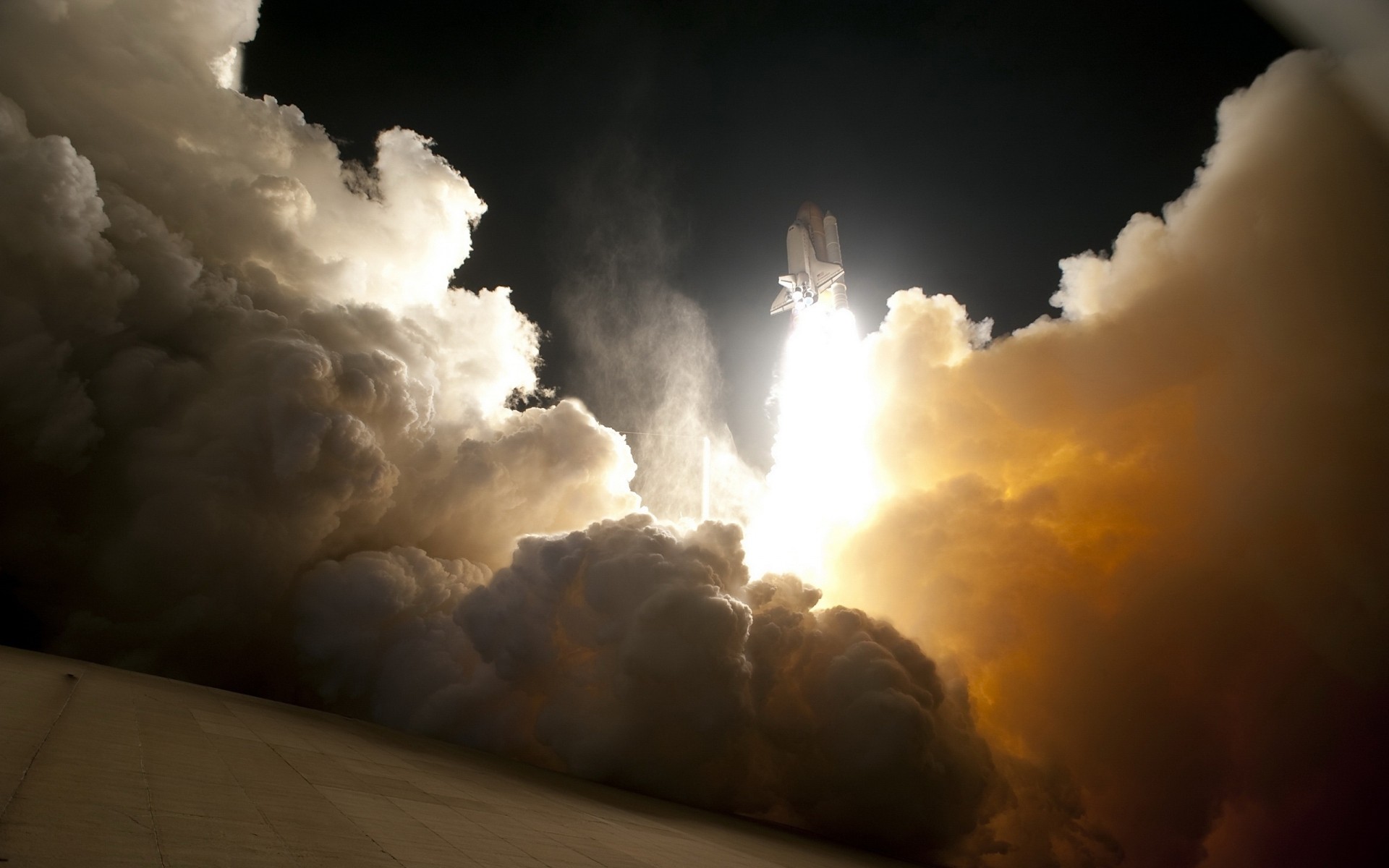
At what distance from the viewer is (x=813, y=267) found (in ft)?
158

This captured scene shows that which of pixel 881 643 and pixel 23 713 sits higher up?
pixel 881 643

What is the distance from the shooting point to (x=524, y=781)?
24953mm

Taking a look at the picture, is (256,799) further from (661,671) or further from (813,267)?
(813,267)

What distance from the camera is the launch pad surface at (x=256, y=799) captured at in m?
7.86

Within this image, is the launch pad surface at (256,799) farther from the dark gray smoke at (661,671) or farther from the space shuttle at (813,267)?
the space shuttle at (813,267)

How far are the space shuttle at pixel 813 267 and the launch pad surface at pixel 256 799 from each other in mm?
35871

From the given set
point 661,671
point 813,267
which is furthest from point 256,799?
point 813,267

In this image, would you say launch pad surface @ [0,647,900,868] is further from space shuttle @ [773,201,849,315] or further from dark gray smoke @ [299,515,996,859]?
space shuttle @ [773,201,849,315]

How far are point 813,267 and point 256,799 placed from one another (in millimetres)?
45259

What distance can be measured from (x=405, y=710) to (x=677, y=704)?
50.2 ft

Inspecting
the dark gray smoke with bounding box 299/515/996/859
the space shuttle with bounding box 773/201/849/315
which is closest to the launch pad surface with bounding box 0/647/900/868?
the dark gray smoke with bounding box 299/515/996/859

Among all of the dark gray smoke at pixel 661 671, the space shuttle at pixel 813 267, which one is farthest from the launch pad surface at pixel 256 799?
the space shuttle at pixel 813 267

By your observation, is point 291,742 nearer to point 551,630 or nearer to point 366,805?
point 366,805

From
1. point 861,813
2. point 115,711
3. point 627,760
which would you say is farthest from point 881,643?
point 115,711
